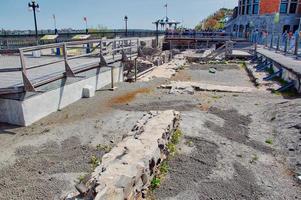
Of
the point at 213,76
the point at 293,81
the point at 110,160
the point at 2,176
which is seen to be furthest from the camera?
the point at 213,76

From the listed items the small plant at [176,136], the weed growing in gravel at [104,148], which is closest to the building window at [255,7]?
the small plant at [176,136]

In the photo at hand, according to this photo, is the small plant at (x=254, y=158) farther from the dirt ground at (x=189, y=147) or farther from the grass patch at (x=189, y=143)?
the grass patch at (x=189, y=143)

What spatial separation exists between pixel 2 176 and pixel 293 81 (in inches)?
495

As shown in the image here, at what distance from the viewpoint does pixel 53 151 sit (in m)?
6.66

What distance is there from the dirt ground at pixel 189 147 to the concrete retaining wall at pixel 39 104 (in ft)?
0.90

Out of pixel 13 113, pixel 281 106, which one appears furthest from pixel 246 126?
A: pixel 13 113

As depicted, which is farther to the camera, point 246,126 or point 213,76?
point 213,76

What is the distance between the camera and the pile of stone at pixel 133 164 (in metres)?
3.83

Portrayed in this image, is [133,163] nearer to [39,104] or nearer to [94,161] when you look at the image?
[94,161]

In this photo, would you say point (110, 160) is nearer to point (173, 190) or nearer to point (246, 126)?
point (173, 190)

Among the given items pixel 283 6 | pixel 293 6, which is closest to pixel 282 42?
pixel 283 6

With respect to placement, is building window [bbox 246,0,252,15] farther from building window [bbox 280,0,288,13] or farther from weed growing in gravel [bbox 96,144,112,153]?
weed growing in gravel [bbox 96,144,112,153]

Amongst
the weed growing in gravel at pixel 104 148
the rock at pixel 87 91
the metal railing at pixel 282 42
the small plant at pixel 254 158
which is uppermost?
the metal railing at pixel 282 42

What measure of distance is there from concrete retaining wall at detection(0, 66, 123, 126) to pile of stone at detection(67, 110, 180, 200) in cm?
380
